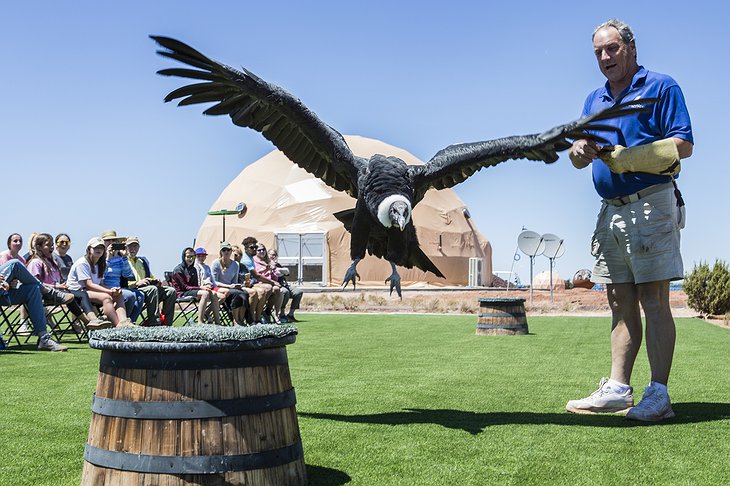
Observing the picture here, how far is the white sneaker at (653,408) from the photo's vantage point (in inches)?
182

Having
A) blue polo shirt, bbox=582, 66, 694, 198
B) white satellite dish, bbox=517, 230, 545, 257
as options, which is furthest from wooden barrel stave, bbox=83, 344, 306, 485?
white satellite dish, bbox=517, 230, 545, 257

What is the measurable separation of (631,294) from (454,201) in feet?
129

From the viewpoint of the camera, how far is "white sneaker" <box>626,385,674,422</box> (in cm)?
463

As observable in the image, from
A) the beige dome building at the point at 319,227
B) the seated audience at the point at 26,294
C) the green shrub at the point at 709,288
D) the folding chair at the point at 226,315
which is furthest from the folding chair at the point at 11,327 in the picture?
the beige dome building at the point at 319,227

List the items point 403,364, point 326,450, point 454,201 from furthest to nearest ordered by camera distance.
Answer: point 454,201 < point 403,364 < point 326,450

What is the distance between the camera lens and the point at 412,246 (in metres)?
6.55

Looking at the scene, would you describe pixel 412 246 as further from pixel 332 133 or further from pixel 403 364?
pixel 403 364

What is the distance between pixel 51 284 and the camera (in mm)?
10250

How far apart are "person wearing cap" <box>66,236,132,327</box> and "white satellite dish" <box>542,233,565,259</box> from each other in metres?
16.7

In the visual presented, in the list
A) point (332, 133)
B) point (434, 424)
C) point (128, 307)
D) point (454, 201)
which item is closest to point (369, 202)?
point (332, 133)

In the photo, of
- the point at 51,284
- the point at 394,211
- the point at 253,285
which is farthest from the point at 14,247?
the point at 394,211

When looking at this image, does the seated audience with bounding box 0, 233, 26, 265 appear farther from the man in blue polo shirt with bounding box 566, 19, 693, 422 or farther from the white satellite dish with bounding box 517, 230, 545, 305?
the white satellite dish with bounding box 517, 230, 545, 305

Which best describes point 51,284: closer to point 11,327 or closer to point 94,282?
point 11,327

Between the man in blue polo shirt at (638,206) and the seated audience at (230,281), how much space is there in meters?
7.76
